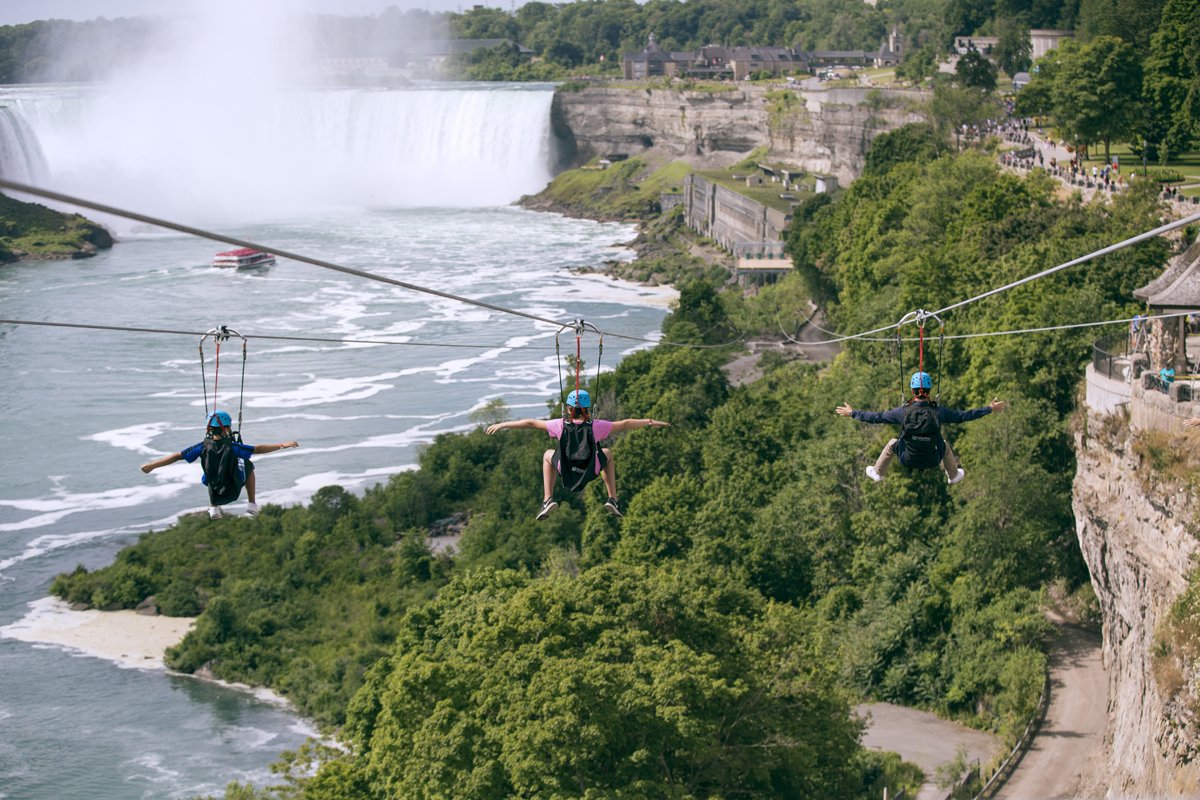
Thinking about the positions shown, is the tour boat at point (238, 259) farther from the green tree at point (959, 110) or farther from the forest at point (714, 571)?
the green tree at point (959, 110)

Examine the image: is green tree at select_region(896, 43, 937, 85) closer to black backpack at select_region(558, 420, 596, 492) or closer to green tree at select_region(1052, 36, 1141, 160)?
green tree at select_region(1052, 36, 1141, 160)

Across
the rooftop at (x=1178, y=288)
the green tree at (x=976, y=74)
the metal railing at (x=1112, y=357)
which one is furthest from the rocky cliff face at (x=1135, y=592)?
the green tree at (x=976, y=74)

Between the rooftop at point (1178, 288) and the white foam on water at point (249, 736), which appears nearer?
the rooftop at point (1178, 288)

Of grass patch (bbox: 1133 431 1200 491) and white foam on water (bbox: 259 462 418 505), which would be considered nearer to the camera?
grass patch (bbox: 1133 431 1200 491)

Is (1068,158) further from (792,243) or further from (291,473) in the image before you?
(291,473)

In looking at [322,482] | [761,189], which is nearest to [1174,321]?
[322,482]

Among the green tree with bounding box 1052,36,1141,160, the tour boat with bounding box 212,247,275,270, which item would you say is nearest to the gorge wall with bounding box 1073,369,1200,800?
the green tree with bounding box 1052,36,1141,160
